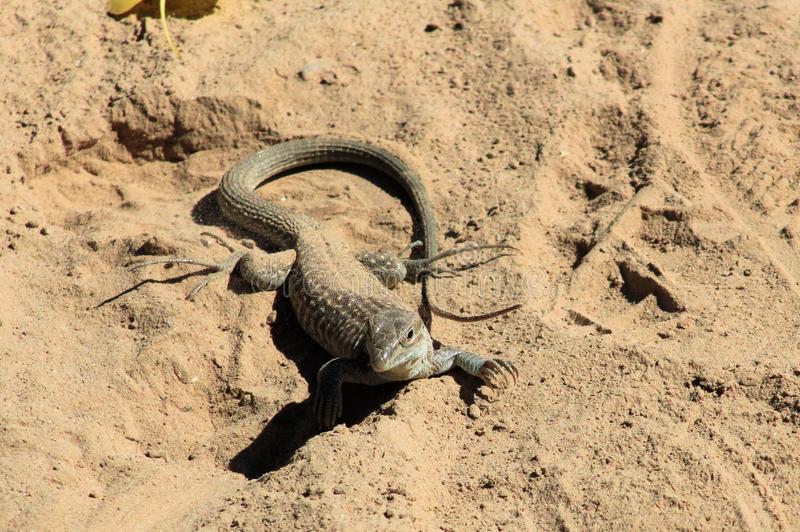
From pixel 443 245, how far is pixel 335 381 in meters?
1.81

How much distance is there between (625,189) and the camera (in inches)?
257

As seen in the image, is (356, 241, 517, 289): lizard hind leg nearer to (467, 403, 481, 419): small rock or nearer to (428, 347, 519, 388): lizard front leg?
(428, 347, 519, 388): lizard front leg

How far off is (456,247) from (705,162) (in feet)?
6.98

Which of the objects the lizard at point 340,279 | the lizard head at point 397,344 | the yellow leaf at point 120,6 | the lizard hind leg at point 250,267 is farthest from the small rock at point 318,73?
the lizard head at point 397,344

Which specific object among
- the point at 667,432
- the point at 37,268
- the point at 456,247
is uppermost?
the point at 667,432

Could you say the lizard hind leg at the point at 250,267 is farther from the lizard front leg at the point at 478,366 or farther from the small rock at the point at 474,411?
the small rock at the point at 474,411

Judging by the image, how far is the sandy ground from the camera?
14.6 feet

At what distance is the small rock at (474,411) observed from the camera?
16.3ft

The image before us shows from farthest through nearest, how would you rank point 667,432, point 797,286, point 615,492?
point 797,286
point 667,432
point 615,492

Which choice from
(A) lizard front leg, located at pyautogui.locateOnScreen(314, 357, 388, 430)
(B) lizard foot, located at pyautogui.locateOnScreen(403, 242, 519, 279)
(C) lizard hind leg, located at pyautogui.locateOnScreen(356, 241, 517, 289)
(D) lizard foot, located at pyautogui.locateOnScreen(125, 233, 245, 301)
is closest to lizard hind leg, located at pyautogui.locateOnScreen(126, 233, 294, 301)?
(D) lizard foot, located at pyautogui.locateOnScreen(125, 233, 245, 301)

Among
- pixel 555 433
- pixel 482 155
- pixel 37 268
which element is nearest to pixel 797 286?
pixel 555 433

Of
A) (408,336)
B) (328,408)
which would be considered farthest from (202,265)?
(408,336)

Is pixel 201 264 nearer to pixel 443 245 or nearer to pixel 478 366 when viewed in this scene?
pixel 443 245

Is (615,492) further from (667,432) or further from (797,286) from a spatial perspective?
(797,286)
